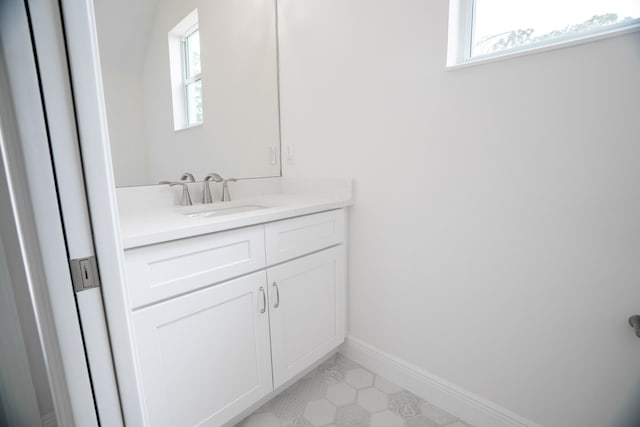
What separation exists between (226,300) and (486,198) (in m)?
1.11

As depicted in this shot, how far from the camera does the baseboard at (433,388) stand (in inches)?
50.2

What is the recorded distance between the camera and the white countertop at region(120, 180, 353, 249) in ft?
3.18

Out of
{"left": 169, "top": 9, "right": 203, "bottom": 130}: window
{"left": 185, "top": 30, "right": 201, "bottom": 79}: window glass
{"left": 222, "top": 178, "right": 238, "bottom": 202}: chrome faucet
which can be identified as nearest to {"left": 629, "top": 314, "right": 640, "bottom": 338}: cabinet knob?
{"left": 222, "top": 178, "right": 238, "bottom": 202}: chrome faucet

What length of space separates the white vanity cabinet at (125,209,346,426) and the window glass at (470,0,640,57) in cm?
100

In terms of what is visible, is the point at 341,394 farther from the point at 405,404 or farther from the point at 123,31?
the point at 123,31

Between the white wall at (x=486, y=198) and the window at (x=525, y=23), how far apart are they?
87 mm

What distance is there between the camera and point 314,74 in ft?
5.67

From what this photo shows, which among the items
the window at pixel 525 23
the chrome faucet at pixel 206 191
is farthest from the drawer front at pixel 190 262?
the window at pixel 525 23

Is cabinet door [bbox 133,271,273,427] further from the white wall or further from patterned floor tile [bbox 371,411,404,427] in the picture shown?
the white wall

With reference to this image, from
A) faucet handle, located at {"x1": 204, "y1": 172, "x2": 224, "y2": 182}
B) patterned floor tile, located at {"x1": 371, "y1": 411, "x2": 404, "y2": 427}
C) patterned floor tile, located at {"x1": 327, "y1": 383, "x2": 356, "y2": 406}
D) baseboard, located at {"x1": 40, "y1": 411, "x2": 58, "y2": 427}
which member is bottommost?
patterned floor tile, located at {"x1": 327, "y1": 383, "x2": 356, "y2": 406}

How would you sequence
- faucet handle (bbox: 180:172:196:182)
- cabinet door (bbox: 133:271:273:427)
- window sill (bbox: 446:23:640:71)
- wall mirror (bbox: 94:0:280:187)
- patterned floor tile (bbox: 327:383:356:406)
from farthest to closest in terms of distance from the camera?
faucet handle (bbox: 180:172:196:182) < patterned floor tile (bbox: 327:383:356:406) < wall mirror (bbox: 94:0:280:187) < cabinet door (bbox: 133:271:273:427) < window sill (bbox: 446:23:640:71)

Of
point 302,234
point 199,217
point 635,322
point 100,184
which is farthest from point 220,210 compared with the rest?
point 635,322

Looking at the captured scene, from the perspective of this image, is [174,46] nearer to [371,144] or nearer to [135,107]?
[135,107]

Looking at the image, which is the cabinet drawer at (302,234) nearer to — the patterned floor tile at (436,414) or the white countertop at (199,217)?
the white countertop at (199,217)
